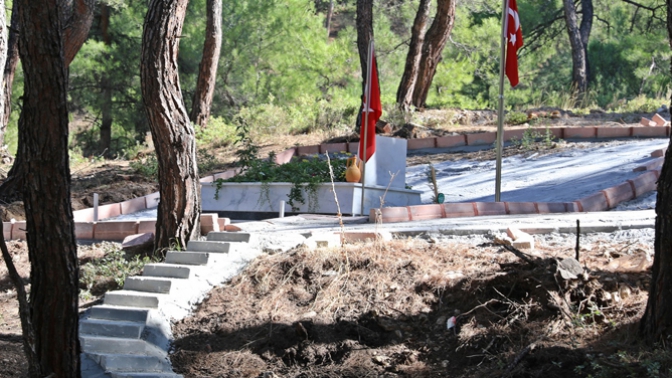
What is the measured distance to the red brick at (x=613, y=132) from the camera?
52.2ft

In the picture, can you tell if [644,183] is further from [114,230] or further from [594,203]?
[114,230]

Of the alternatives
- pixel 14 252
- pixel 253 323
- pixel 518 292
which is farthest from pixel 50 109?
pixel 14 252

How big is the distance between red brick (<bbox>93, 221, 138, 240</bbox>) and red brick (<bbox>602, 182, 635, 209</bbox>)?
5597mm

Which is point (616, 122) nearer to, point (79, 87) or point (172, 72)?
point (172, 72)

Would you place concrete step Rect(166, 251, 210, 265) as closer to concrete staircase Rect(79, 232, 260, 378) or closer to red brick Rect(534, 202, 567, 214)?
concrete staircase Rect(79, 232, 260, 378)

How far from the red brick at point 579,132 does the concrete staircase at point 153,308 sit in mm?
9215

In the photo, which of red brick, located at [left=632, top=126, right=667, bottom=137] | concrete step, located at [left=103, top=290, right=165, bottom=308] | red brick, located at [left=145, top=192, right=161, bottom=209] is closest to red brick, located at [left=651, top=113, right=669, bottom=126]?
red brick, located at [left=632, top=126, right=667, bottom=137]

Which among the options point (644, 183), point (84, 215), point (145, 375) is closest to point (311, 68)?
point (84, 215)

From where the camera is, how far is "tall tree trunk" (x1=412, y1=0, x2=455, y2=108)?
1856 cm

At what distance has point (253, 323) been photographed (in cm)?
734

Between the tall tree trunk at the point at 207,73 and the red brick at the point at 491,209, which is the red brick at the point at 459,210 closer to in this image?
the red brick at the point at 491,209

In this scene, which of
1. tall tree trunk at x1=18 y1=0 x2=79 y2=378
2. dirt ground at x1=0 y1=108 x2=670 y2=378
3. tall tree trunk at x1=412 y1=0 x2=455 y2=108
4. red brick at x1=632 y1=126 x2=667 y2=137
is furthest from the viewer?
tall tree trunk at x1=412 y1=0 x2=455 y2=108

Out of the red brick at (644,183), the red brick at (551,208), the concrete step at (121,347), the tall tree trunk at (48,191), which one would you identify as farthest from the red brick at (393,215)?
the tall tree trunk at (48,191)

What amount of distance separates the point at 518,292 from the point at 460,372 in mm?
958
